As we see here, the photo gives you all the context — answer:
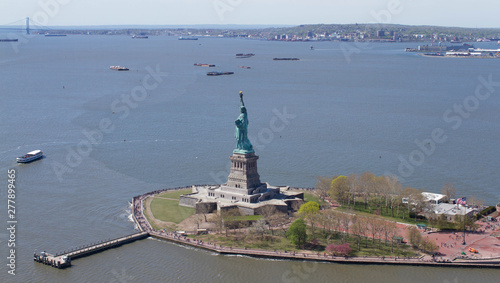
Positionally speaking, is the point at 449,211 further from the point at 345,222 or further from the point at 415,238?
the point at 345,222

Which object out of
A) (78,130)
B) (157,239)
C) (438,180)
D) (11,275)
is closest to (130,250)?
(157,239)

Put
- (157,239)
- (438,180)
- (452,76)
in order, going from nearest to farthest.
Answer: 1. (157,239)
2. (438,180)
3. (452,76)

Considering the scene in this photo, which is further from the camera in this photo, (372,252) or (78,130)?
(78,130)

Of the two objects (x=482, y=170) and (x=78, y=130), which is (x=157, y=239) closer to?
(x=482, y=170)

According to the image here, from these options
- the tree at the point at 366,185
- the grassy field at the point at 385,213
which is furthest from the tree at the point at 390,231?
the tree at the point at 366,185

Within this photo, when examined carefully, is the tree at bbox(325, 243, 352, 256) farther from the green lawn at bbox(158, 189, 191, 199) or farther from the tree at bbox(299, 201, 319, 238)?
the green lawn at bbox(158, 189, 191, 199)

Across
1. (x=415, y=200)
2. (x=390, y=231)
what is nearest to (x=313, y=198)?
(x=415, y=200)

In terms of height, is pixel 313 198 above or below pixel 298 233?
above

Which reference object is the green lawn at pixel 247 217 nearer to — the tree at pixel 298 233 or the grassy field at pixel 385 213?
the tree at pixel 298 233
